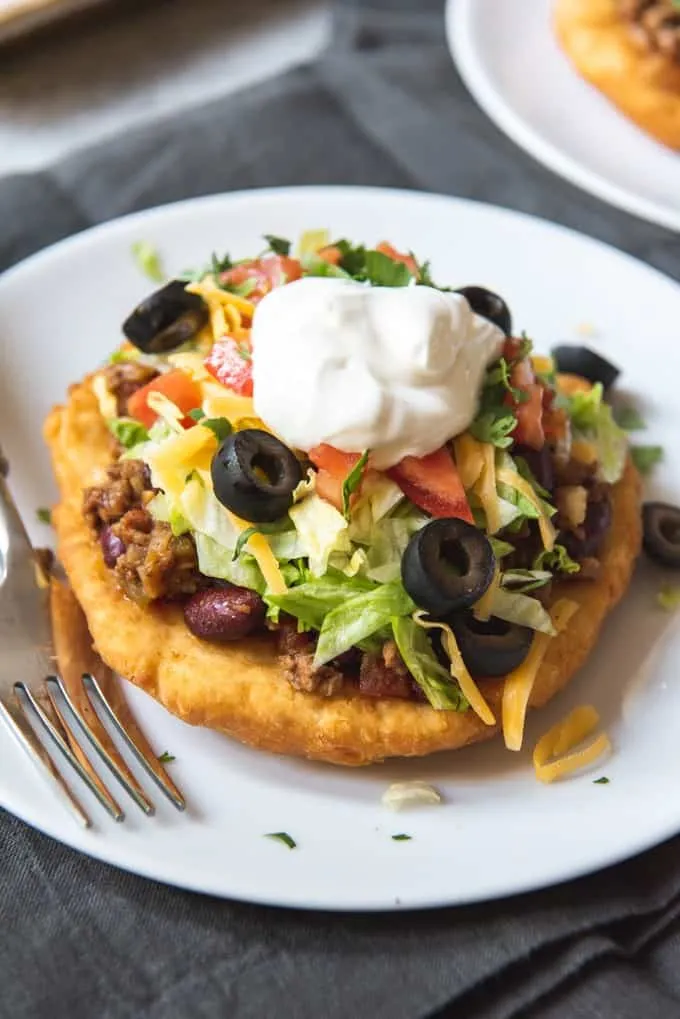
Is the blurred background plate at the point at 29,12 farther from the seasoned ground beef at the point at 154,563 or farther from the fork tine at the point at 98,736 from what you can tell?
the fork tine at the point at 98,736

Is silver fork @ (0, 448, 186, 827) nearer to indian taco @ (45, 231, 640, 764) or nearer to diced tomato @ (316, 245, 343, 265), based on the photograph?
indian taco @ (45, 231, 640, 764)

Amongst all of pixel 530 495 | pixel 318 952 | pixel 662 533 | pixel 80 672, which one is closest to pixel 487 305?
pixel 530 495

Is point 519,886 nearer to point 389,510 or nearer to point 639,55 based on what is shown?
point 389,510

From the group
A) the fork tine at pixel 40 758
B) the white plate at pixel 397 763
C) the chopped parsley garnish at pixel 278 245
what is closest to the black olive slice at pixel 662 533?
the white plate at pixel 397 763

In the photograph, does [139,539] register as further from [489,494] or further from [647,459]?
[647,459]

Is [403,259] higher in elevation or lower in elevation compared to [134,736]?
higher

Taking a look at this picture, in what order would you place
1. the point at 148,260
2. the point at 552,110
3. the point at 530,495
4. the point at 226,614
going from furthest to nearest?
Result: the point at 552,110 < the point at 148,260 < the point at 530,495 < the point at 226,614
